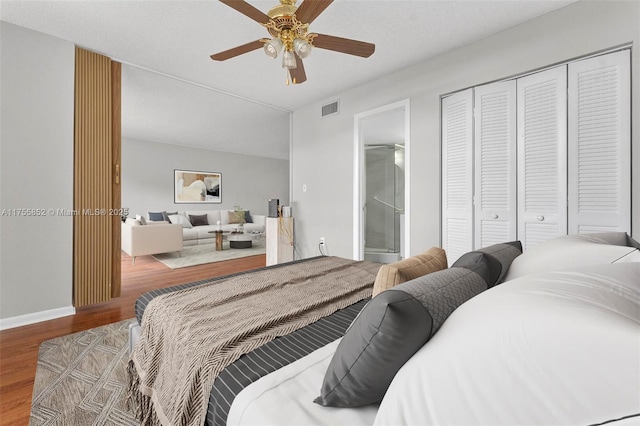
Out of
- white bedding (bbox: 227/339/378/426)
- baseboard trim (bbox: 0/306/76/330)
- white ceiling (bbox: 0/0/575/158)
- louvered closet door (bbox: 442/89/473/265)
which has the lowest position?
baseboard trim (bbox: 0/306/76/330)

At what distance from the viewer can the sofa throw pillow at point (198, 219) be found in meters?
7.42

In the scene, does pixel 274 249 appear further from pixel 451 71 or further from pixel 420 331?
pixel 420 331

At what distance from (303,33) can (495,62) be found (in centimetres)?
196

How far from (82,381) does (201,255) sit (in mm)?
4022

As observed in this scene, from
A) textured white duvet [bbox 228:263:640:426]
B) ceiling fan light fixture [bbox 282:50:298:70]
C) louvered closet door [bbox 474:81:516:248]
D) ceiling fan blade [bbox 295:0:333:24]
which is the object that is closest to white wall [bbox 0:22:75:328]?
ceiling fan light fixture [bbox 282:50:298:70]

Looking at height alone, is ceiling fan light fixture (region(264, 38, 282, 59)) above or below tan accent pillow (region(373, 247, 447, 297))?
above

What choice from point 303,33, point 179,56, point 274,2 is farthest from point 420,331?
point 179,56

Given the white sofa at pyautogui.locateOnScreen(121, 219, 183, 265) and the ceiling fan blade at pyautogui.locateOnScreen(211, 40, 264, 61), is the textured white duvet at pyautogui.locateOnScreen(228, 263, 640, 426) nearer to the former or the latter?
the ceiling fan blade at pyautogui.locateOnScreen(211, 40, 264, 61)

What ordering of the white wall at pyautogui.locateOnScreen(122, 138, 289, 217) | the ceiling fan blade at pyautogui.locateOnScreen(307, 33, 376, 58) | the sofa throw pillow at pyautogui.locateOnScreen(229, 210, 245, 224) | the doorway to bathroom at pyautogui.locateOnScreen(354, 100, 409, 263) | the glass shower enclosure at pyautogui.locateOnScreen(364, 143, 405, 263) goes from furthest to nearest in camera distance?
the sofa throw pillow at pyautogui.locateOnScreen(229, 210, 245, 224) → the white wall at pyautogui.locateOnScreen(122, 138, 289, 217) → the glass shower enclosure at pyautogui.locateOnScreen(364, 143, 405, 263) → the doorway to bathroom at pyautogui.locateOnScreen(354, 100, 409, 263) → the ceiling fan blade at pyautogui.locateOnScreen(307, 33, 376, 58)

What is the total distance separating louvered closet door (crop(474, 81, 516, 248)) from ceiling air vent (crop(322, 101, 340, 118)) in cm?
185

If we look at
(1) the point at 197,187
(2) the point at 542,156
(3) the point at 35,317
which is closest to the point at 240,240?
(1) the point at 197,187

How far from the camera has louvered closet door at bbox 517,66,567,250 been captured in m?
2.29

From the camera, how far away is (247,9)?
64.1 inches

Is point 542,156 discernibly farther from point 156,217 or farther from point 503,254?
point 156,217
